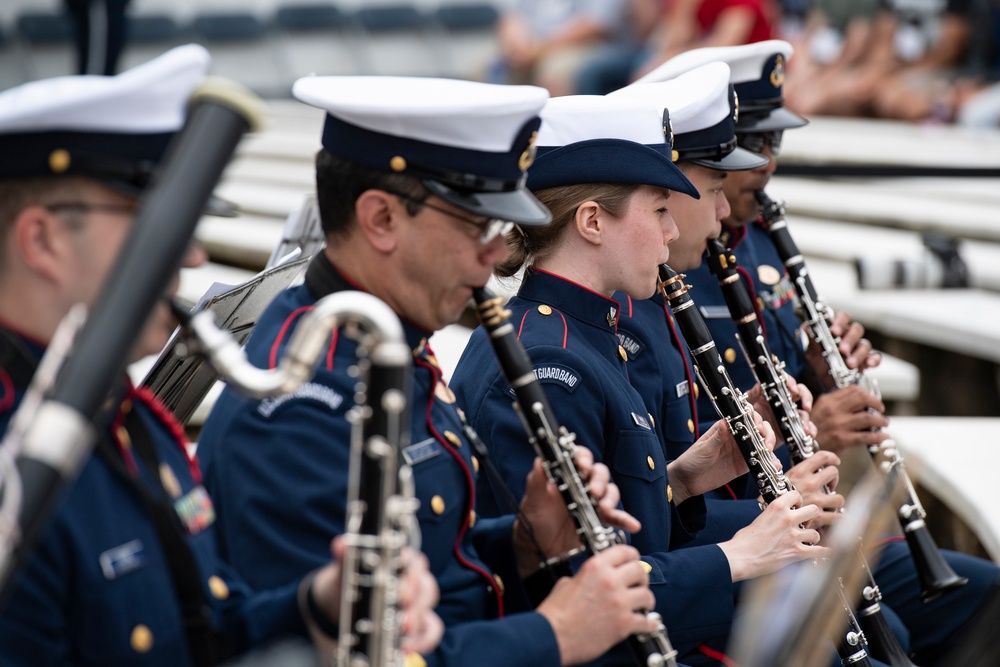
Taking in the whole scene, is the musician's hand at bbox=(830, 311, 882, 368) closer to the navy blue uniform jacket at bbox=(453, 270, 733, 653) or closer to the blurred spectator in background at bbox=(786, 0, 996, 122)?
the navy blue uniform jacket at bbox=(453, 270, 733, 653)

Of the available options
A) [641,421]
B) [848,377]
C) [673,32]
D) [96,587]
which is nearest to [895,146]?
[673,32]

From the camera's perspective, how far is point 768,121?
12.1 feet

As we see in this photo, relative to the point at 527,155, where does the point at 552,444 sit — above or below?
below

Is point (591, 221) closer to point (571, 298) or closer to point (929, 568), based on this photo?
point (571, 298)

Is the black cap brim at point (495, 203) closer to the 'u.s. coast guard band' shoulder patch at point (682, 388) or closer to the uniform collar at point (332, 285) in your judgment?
the uniform collar at point (332, 285)

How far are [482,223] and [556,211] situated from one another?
0.71m

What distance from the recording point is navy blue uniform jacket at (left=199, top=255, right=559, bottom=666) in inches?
75.1

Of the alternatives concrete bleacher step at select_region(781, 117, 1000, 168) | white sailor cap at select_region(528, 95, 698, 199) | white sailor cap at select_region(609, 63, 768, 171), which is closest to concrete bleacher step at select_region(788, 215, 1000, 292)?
concrete bleacher step at select_region(781, 117, 1000, 168)

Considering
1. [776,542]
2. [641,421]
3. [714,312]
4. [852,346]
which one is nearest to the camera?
[776,542]

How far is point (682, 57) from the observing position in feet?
12.3

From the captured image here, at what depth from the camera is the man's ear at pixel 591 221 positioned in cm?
269

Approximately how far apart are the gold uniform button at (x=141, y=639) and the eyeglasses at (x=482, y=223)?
76cm

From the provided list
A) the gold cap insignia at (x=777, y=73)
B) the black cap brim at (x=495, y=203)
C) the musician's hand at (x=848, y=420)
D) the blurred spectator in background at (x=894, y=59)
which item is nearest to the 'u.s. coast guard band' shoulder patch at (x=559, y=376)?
the black cap brim at (x=495, y=203)

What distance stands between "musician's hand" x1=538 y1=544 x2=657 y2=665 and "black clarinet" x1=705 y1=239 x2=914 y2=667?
3.91 ft
